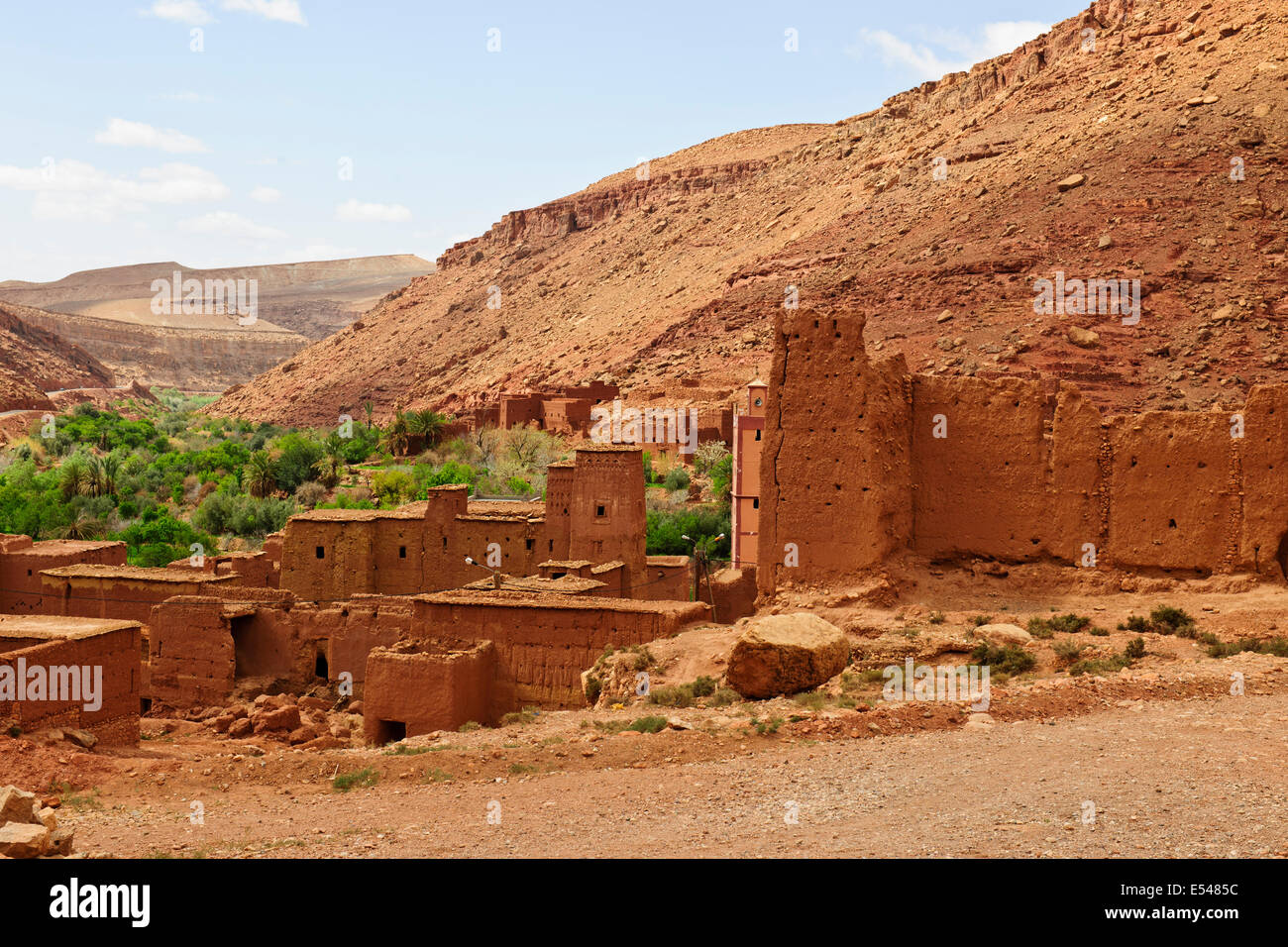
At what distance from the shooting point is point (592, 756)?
1185 centimetres

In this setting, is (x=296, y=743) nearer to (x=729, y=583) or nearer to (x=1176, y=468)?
(x=729, y=583)

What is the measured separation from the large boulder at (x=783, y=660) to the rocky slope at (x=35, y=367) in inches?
3044

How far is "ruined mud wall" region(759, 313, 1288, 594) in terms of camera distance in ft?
50.9

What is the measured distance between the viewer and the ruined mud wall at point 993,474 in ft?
50.9

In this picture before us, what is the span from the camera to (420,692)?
1753 centimetres

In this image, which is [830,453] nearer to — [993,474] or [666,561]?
[993,474]

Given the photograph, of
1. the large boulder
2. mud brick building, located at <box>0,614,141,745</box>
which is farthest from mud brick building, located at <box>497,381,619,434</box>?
the large boulder

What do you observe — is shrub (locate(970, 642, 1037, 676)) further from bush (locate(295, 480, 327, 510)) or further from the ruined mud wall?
bush (locate(295, 480, 327, 510))

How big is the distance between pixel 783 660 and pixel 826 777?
11.9 feet

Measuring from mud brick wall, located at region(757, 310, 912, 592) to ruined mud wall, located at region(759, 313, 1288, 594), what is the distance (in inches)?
0.7
